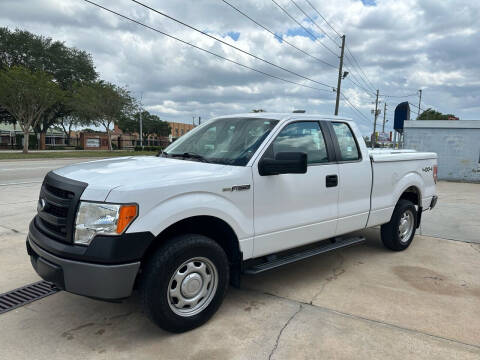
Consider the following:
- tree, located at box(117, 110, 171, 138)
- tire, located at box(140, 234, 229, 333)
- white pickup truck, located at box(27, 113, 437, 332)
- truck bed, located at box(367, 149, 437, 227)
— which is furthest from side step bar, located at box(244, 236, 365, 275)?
tree, located at box(117, 110, 171, 138)

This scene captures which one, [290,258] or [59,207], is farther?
[290,258]

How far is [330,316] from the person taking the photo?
3408 mm

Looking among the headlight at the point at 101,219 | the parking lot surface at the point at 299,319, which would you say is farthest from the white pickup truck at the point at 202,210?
the parking lot surface at the point at 299,319

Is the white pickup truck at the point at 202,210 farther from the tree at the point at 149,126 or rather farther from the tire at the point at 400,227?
the tree at the point at 149,126

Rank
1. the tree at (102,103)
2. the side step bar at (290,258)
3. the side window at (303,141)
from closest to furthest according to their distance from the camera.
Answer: the side step bar at (290,258)
the side window at (303,141)
the tree at (102,103)

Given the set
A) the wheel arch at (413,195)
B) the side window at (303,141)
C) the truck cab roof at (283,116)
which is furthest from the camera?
the wheel arch at (413,195)

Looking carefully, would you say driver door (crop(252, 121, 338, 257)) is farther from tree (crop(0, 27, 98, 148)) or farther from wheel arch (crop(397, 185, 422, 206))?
tree (crop(0, 27, 98, 148))

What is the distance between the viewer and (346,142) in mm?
4527

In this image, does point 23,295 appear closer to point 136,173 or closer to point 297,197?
point 136,173

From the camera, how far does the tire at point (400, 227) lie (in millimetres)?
5262

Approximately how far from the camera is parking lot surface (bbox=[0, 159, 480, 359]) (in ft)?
9.37

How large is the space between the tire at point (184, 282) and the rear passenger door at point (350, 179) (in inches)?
70.0

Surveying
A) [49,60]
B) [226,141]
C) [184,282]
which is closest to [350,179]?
[226,141]

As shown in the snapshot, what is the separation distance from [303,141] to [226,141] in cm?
85
